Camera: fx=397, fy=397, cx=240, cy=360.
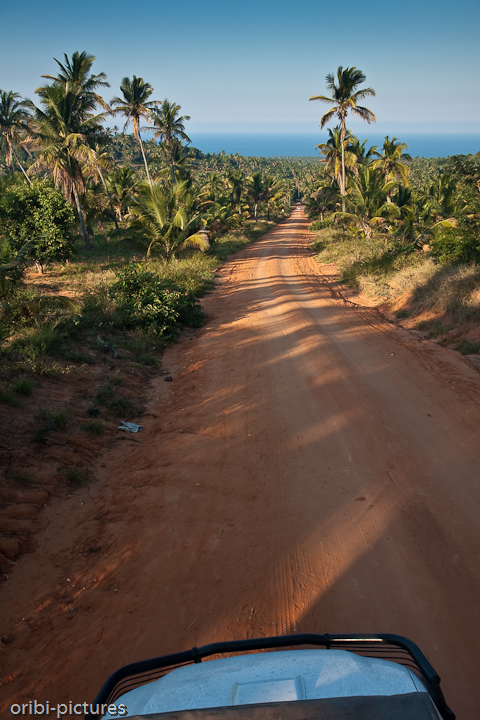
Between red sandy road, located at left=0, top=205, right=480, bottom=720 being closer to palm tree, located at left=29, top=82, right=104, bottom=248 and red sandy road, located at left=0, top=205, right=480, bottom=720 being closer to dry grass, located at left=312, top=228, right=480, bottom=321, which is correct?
dry grass, located at left=312, top=228, right=480, bottom=321

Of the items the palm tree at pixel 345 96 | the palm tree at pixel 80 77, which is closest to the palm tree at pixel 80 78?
the palm tree at pixel 80 77

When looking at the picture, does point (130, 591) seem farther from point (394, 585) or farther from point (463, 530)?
point (463, 530)

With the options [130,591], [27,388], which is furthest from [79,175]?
[130,591]

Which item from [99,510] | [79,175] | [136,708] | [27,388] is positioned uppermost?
[79,175]

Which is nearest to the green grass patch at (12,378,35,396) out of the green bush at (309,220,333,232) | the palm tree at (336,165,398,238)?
the palm tree at (336,165,398,238)

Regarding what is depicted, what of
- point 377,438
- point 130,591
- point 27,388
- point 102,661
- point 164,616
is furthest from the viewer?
point 27,388

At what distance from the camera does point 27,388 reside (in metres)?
6.32

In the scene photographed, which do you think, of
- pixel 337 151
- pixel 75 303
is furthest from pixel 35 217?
pixel 337 151

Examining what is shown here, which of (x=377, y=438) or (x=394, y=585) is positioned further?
(x=377, y=438)

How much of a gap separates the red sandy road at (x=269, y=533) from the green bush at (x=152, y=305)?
11.3 feet

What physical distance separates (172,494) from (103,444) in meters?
1.63

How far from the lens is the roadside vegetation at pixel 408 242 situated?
1026 centimetres

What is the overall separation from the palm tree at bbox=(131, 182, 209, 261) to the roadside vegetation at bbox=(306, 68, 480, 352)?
702cm

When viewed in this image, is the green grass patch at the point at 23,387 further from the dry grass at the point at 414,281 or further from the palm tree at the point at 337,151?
the palm tree at the point at 337,151
